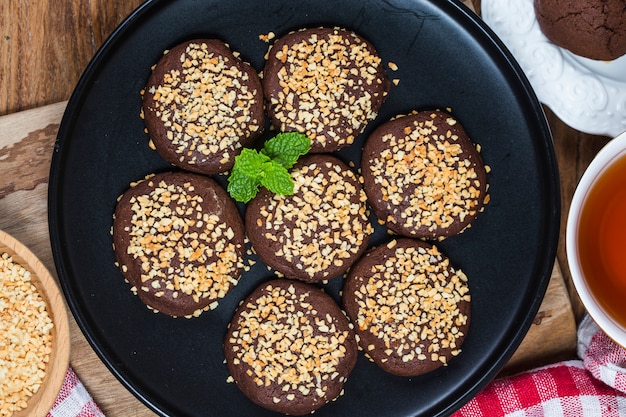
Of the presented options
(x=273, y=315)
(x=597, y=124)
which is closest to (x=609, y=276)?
(x=597, y=124)

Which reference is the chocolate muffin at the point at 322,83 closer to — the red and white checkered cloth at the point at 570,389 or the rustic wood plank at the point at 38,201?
the rustic wood plank at the point at 38,201

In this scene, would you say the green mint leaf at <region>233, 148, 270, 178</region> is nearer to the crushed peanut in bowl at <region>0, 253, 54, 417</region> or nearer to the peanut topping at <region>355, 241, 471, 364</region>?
the peanut topping at <region>355, 241, 471, 364</region>

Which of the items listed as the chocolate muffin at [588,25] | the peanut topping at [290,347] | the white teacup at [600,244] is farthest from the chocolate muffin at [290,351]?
the chocolate muffin at [588,25]

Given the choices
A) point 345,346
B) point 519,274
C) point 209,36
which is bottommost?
point 345,346

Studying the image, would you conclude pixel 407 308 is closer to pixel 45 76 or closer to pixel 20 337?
pixel 20 337

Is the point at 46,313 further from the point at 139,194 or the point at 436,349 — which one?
the point at 436,349
